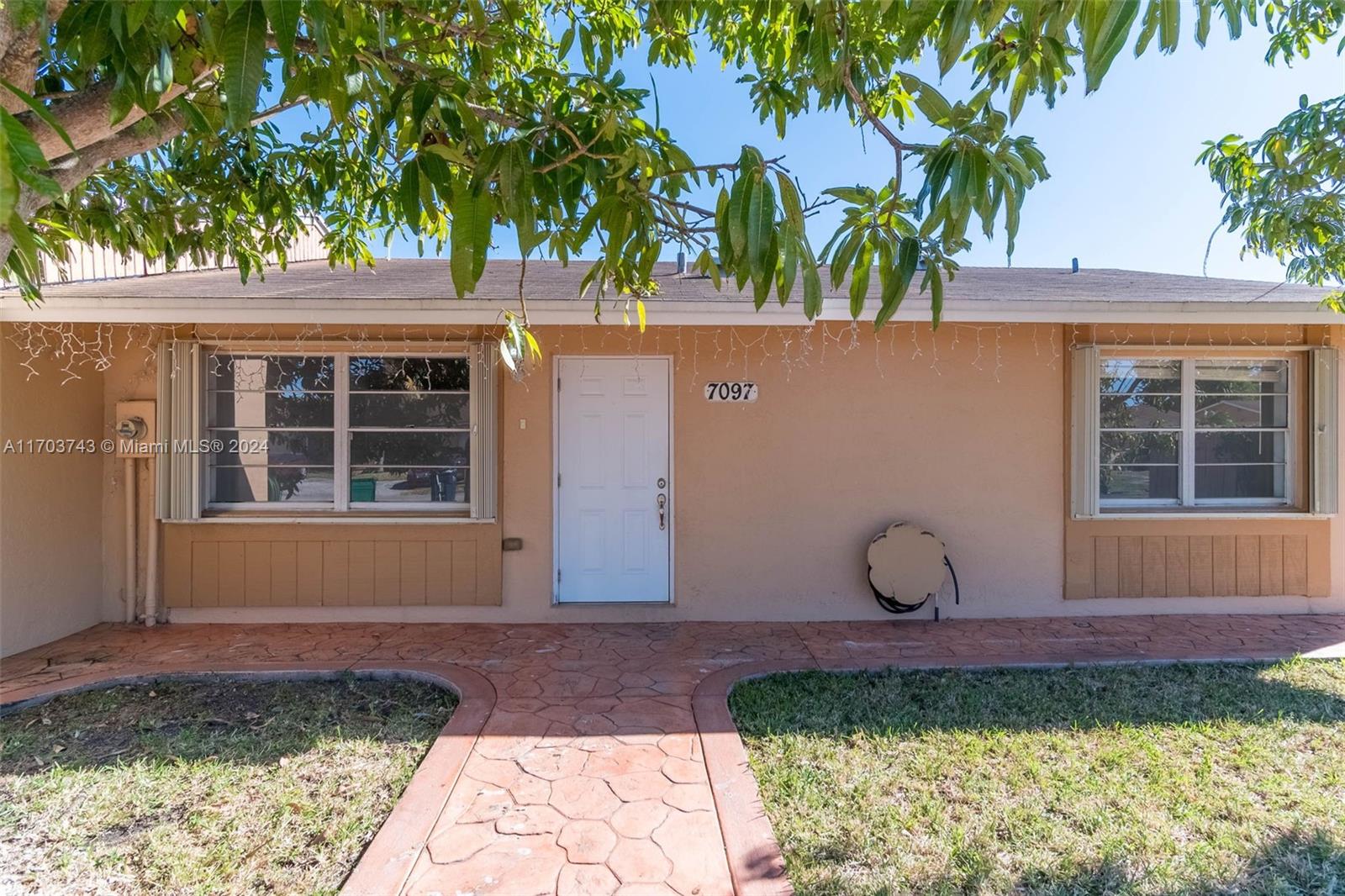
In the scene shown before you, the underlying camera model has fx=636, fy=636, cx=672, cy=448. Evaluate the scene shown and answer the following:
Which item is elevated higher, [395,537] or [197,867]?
[395,537]

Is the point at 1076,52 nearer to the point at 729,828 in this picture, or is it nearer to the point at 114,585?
the point at 729,828

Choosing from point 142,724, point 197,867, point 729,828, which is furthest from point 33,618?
point 729,828

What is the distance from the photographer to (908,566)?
5.75 metres

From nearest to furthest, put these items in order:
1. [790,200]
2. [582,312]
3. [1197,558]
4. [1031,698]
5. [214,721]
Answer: [790,200] < [214,721] < [1031,698] < [582,312] < [1197,558]

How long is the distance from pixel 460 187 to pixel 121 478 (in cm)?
597

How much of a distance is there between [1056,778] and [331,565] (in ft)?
18.9

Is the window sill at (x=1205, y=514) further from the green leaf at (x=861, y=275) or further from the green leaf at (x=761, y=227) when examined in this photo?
the green leaf at (x=761, y=227)

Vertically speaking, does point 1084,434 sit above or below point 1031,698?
above

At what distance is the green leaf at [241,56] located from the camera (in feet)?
5.31

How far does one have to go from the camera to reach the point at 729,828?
2891 millimetres

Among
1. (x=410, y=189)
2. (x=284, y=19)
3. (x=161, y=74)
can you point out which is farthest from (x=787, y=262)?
(x=161, y=74)

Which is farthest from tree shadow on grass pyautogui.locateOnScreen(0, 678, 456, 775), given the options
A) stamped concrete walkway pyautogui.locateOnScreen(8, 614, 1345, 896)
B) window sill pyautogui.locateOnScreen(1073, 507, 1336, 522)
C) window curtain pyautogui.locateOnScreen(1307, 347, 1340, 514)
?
window curtain pyautogui.locateOnScreen(1307, 347, 1340, 514)

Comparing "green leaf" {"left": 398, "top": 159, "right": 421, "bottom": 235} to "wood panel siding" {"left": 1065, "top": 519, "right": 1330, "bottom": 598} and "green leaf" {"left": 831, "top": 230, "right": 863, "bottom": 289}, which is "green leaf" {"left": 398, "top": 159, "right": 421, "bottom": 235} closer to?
"green leaf" {"left": 831, "top": 230, "right": 863, "bottom": 289}

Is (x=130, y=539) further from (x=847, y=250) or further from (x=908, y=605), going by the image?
(x=908, y=605)
